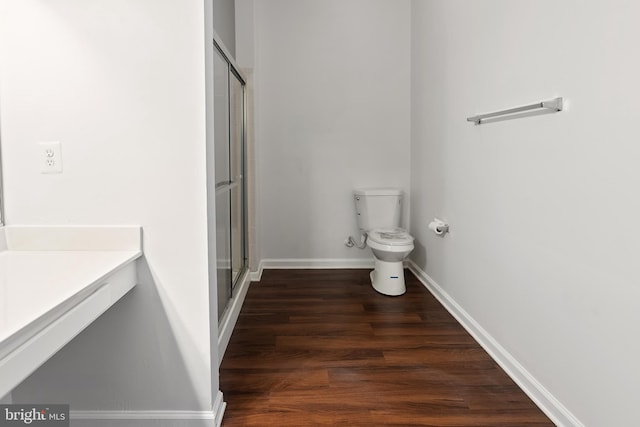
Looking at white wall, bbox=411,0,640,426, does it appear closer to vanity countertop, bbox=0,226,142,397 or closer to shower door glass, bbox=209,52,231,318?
shower door glass, bbox=209,52,231,318

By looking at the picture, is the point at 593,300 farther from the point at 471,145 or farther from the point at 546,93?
the point at 471,145

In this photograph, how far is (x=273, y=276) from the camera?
139 inches

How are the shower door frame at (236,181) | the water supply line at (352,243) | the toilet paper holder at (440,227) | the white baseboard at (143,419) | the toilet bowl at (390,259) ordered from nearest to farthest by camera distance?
the white baseboard at (143,419) → the shower door frame at (236,181) → the toilet paper holder at (440,227) → the toilet bowl at (390,259) → the water supply line at (352,243)

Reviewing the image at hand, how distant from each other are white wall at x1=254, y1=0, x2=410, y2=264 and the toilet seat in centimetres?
59

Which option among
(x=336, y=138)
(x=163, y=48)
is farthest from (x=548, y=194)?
(x=336, y=138)

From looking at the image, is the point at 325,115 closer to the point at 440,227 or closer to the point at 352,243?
the point at 352,243

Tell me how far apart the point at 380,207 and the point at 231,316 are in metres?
1.64

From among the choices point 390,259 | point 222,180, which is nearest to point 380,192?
point 390,259

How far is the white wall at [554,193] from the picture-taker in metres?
1.27

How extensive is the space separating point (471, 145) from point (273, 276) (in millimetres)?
1965

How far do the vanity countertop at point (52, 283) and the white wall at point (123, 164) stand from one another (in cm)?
6

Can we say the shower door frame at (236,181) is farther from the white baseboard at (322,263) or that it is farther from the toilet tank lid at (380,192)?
the toilet tank lid at (380,192)

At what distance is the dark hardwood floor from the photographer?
163 cm

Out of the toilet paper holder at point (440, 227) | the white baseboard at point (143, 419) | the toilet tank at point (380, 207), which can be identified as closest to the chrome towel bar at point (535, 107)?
the toilet paper holder at point (440, 227)
